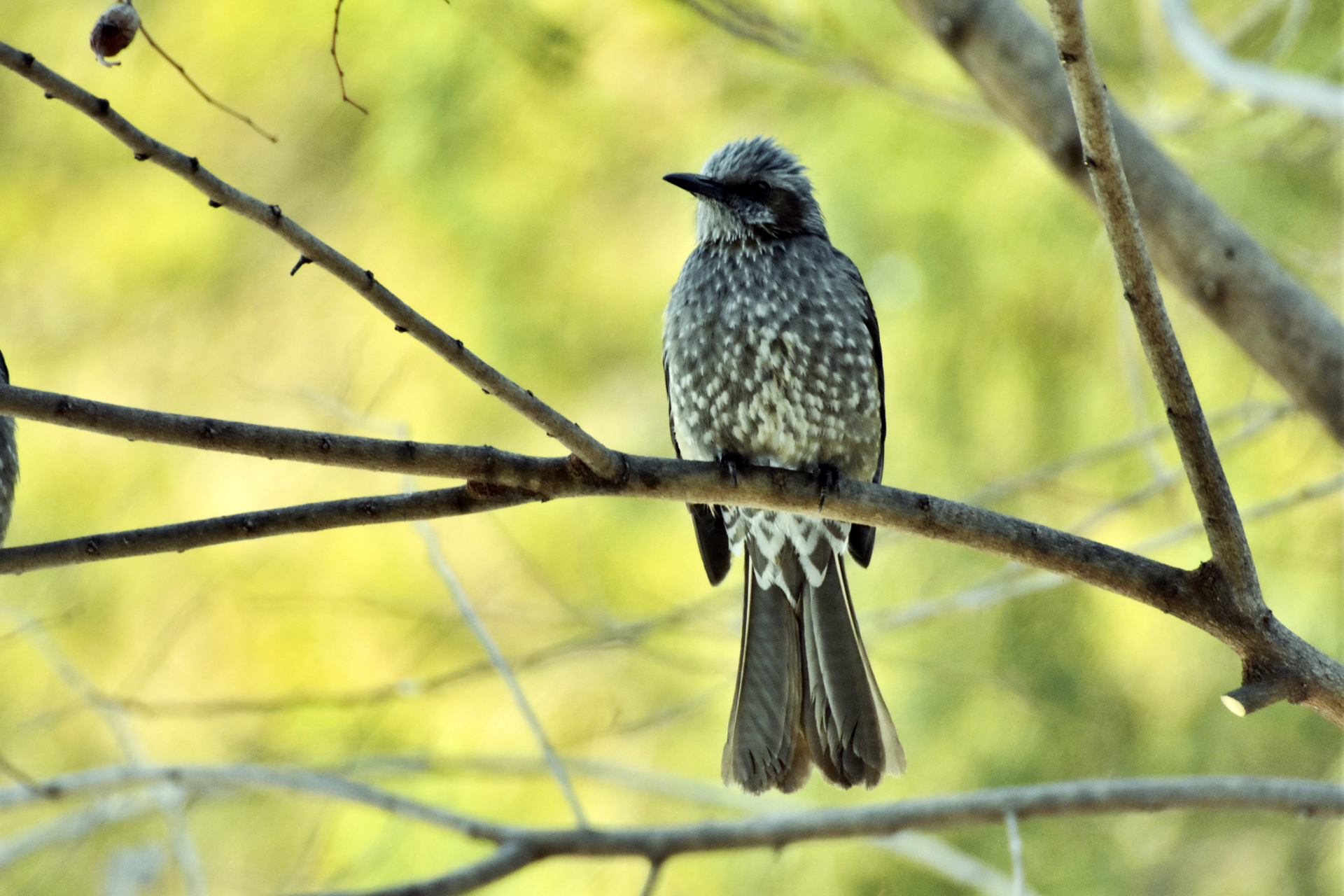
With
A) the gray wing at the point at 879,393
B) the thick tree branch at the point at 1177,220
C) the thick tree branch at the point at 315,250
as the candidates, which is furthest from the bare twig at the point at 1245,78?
the thick tree branch at the point at 315,250

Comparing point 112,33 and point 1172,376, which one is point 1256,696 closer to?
point 1172,376

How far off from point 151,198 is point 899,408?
344 centimetres

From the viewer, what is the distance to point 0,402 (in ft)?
5.83

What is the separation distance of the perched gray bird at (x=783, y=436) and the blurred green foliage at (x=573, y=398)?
108 centimetres

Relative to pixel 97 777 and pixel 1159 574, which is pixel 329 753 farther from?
pixel 1159 574

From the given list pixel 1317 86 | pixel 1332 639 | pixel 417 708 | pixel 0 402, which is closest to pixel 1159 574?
pixel 1317 86

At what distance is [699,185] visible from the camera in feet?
11.3

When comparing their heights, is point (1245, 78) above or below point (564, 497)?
above

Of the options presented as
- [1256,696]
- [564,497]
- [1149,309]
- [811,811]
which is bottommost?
[1256,696]

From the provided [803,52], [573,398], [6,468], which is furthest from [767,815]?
[573,398]

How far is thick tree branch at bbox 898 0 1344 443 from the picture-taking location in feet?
9.54

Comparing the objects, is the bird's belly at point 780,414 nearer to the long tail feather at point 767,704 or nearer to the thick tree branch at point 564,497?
the long tail feather at point 767,704

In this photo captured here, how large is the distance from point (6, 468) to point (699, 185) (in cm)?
196

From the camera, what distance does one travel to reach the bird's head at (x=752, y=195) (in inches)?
138
